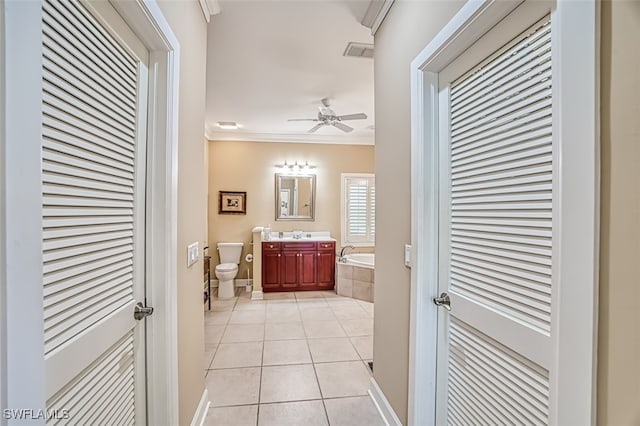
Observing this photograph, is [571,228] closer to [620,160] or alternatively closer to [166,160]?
[620,160]

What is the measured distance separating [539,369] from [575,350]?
0.95ft

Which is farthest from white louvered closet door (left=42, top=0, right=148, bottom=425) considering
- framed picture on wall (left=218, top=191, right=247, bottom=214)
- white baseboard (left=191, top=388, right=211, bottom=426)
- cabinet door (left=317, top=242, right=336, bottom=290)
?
framed picture on wall (left=218, top=191, right=247, bottom=214)

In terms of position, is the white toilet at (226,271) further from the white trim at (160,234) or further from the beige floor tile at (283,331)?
the white trim at (160,234)

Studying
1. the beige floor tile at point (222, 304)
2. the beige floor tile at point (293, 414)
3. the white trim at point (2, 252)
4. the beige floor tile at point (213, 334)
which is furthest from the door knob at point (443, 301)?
the beige floor tile at point (222, 304)

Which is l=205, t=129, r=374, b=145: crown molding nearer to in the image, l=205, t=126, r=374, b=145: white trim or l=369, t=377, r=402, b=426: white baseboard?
l=205, t=126, r=374, b=145: white trim

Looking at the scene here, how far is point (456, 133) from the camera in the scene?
1.35 meters

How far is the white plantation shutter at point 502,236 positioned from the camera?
901 millimetres

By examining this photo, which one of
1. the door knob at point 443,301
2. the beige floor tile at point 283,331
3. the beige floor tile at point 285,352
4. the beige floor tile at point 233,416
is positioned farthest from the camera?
the beige floor tile at point 283,331

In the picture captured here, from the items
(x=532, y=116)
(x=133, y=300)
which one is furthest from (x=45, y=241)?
(x=532, y=116)

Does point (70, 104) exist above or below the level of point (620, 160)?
above

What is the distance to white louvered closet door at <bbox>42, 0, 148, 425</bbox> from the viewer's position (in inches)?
30.7

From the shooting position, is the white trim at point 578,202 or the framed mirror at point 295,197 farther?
the framed mirror at point 295,197

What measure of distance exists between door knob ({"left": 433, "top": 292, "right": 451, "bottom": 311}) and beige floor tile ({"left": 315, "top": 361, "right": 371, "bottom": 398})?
1.18 m

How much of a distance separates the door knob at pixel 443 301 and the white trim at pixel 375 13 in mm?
1721
